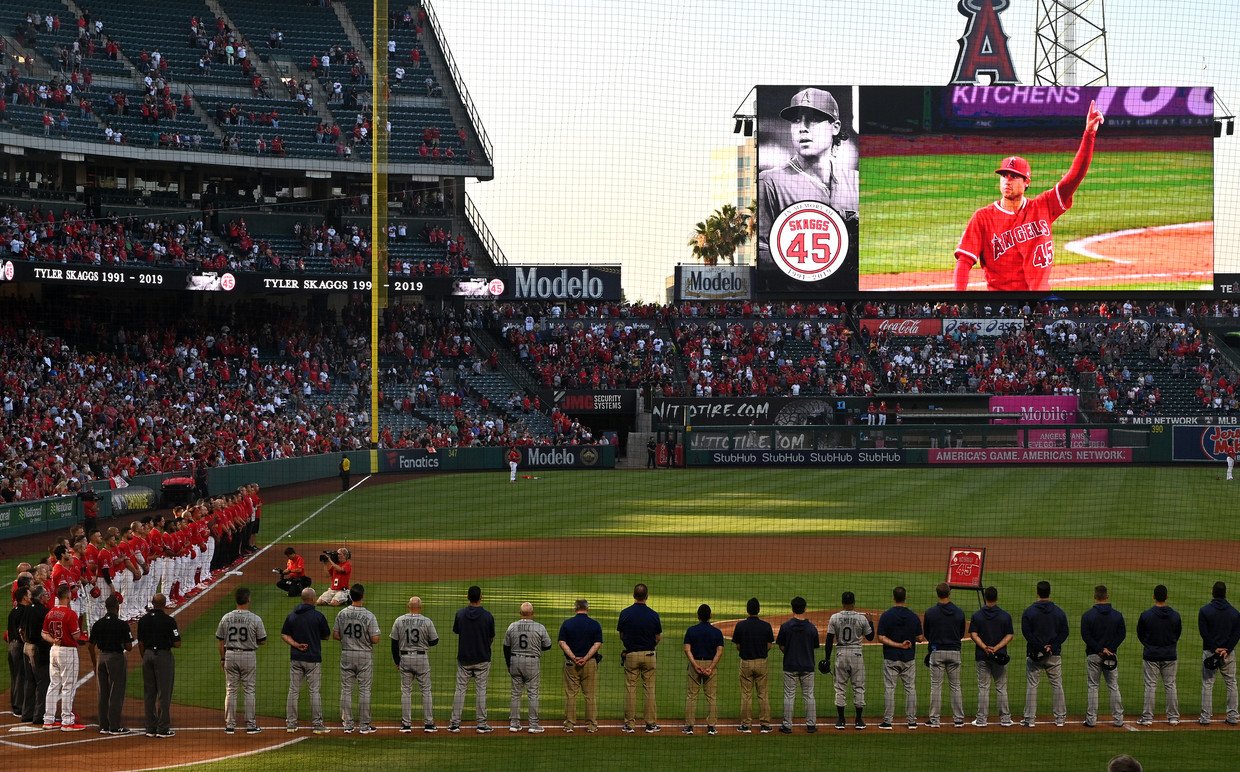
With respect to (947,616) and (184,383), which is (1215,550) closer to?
(947,616)

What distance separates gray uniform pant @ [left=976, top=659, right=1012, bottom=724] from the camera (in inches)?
511

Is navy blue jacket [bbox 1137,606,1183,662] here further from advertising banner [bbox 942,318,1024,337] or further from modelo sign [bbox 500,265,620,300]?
advertising banner [bbox 942,318,1024,337]

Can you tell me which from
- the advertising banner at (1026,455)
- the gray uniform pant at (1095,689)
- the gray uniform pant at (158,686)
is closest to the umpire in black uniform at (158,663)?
the gray uniform pant at (158,686)

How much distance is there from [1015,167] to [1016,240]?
2.68m

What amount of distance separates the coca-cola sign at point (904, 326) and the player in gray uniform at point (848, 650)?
43008 millimetres

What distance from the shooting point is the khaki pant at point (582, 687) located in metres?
12.8

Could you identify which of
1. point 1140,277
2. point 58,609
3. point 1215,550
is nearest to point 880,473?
point 1140,277

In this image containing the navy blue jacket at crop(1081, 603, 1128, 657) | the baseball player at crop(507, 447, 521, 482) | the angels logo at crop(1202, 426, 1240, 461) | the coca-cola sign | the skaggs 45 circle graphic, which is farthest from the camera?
the coca-cola sign

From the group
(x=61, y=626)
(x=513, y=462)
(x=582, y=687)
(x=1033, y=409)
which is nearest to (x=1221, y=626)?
(x=582, y=687)

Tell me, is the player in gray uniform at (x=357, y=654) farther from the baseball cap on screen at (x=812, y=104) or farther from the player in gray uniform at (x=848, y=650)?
the baseball cap on screen at (x=812, y=104)

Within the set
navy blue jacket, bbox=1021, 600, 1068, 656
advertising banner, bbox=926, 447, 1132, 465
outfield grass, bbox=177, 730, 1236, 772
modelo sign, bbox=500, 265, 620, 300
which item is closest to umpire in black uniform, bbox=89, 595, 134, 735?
outfield grass, bbox=177, 730, 1236, 772

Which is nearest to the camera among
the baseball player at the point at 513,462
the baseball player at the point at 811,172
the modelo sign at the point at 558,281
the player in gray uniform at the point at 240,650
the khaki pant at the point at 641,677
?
the player in gray uniform at the point at 240,650

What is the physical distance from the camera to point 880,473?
149 ft

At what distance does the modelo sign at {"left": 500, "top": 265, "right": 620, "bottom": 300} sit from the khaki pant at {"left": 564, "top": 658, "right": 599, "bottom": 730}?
37528mm
